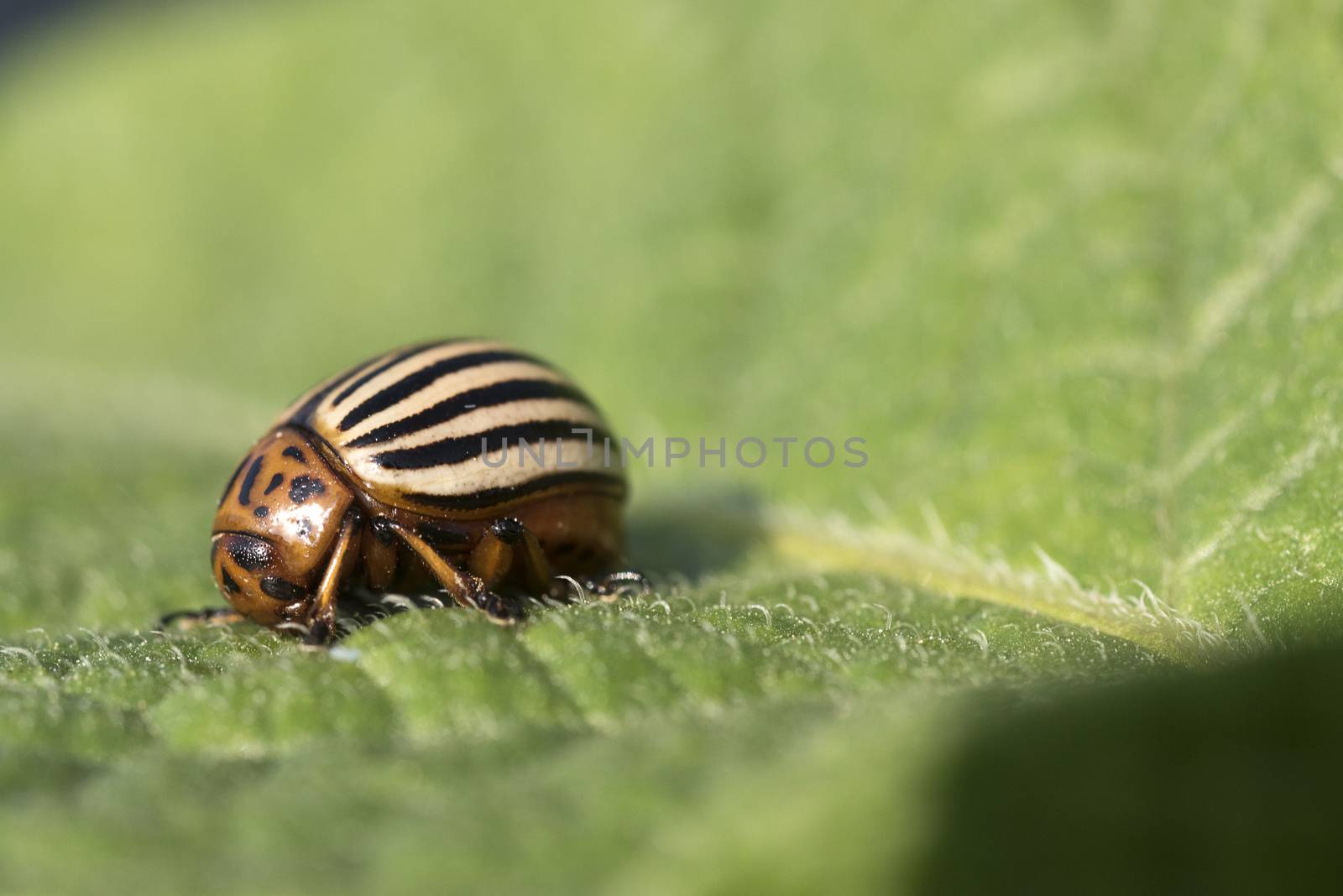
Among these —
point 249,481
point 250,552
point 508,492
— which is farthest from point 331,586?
point 508,492

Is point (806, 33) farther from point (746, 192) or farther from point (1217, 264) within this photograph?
point (1217, 264)

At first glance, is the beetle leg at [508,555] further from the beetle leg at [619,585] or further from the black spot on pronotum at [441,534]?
the beetle leg at [619,585]

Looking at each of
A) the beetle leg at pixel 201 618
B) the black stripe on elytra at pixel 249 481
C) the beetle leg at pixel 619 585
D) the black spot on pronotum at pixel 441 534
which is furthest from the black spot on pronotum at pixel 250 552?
the beetle leg at pixel 619 585

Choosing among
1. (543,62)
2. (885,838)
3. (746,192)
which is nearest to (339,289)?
(543,62)

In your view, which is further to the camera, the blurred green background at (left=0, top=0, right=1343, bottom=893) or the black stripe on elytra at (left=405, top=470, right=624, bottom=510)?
the black stripe on elytra at (left=405, top=470, right=624, bottom=510)

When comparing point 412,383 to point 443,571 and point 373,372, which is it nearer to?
point 373,372

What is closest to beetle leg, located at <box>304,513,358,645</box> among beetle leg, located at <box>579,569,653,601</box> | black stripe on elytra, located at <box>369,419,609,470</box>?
black stripe on elytra, located at <box>369,419,609,470</box>

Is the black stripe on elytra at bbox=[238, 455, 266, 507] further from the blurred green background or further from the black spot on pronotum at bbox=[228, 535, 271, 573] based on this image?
the blurred green background
